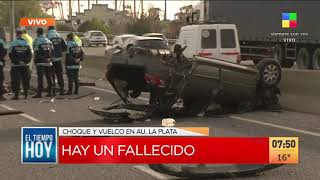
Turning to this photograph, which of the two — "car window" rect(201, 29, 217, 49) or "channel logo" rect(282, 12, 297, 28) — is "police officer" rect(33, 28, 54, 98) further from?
"channel logo" rect(282, 12, 297, 28)

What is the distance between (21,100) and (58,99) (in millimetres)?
909

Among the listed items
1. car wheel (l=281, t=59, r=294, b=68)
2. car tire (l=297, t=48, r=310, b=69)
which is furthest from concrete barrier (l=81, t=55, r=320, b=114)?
car wheel (l=281, t=59, r=294, b=68)

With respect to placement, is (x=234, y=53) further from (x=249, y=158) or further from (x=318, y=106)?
(x=249, y=158)

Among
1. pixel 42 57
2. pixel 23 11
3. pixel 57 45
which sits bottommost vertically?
pixel 42 57

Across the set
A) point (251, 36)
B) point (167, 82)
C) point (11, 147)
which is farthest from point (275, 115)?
point (251, 36)

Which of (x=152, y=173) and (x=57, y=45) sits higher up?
(x=57, y=45)

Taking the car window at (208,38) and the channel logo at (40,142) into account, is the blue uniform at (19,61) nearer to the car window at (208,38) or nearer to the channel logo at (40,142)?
the car window at (208,38)

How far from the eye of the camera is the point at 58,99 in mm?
14453

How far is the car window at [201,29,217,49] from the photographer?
1809cm

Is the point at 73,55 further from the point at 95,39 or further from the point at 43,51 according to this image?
the point at 95,39

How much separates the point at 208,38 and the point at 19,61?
Result: 240 inches

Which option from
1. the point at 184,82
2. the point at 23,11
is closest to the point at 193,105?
the point at 184,82

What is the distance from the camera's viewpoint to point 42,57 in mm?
15062

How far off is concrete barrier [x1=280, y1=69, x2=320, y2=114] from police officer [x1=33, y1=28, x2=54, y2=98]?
6071 mm
